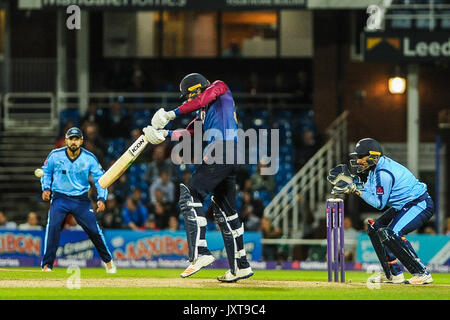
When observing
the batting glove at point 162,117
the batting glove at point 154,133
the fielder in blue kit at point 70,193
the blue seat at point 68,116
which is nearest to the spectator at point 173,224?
the blue seat at point 68,116

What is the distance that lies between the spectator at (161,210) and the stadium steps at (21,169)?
9.18ft

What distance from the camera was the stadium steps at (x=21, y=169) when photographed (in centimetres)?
2241

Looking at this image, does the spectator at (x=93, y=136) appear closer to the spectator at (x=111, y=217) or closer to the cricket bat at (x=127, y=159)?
the spectator at (x=111, y=217)

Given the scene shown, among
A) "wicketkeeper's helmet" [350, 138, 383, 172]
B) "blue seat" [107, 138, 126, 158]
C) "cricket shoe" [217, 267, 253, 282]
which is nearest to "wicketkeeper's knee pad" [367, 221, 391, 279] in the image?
"wicketkeeper's helmet" [350, 138, 383, 172]

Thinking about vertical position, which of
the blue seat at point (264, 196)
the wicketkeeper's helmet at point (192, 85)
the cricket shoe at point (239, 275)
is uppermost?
the wicketkeeper's helmet at point (192, 85)

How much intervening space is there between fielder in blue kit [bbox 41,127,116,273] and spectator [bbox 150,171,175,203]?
656 cm

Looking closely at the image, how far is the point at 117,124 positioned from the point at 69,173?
8999 millimetres

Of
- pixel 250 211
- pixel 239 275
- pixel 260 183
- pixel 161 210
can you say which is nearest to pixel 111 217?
pixel 161 210

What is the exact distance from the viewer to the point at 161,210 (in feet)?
66.3

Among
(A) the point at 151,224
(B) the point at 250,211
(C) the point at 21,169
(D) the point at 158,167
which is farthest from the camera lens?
(C) the point at 21,169

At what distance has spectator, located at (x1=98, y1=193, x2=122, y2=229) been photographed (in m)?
20.1

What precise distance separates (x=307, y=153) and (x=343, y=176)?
35.0ft

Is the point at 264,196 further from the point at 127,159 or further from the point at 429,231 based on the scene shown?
the point at 127,159

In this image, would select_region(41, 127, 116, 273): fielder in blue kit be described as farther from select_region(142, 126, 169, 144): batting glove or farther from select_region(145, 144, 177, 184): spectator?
select_region(145, 144, 177, 184): spectator
